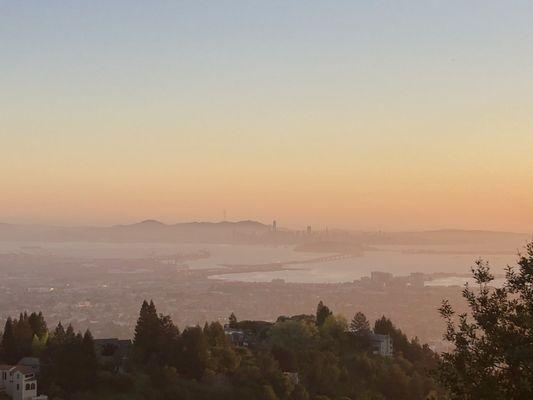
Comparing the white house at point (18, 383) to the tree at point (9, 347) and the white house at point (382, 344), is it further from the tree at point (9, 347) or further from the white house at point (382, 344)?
the white house at point (382, 344)

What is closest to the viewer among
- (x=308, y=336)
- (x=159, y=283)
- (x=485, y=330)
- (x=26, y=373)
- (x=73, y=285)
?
(x=485, y=330)

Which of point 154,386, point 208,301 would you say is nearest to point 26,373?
point 154,386

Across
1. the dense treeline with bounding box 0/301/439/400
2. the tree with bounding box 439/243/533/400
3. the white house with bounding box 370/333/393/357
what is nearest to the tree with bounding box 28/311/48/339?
the dense treeline with bounding box 0/301/439/400

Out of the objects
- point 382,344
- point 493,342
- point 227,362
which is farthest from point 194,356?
point 493,342

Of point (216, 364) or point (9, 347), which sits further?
point (216, 364)

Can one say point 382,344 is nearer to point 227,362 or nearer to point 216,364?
point 227,362

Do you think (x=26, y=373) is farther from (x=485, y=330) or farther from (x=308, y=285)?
(x=308, y=285)
